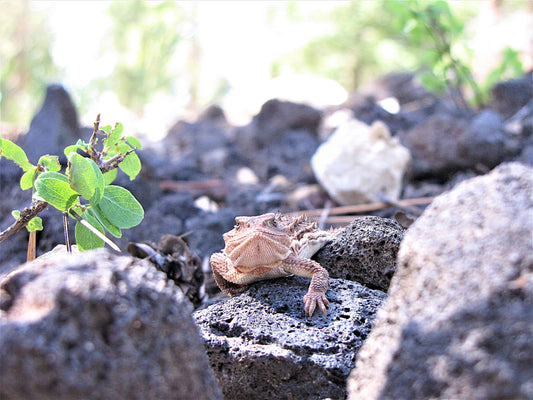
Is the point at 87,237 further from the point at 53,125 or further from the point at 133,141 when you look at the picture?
the point at 53,125

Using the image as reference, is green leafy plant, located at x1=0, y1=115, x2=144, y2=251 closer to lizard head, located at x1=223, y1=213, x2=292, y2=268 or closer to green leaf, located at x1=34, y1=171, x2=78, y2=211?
green leaf, located at x1=34, y1=171, x2=78, y2=211

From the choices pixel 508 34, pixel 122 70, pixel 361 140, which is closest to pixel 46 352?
pixel 361 140

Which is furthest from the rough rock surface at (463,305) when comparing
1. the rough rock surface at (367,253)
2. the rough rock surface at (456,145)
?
the rough rock surface at (456,145)

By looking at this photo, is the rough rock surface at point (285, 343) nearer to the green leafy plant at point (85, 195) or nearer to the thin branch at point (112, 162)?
the green leafy plant at point (85, 195)

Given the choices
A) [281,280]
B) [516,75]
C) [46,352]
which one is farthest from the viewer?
[516,75]

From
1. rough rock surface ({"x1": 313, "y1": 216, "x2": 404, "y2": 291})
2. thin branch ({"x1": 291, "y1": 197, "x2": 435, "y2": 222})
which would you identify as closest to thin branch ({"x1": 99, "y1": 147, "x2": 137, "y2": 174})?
rough rock surface ({"x1": 313, "y1": 216, "x2": 404, "y2": 291})

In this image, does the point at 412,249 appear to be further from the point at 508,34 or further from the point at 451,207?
the point at 508,34

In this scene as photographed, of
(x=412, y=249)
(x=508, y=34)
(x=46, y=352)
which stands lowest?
(x=46, y=352)
